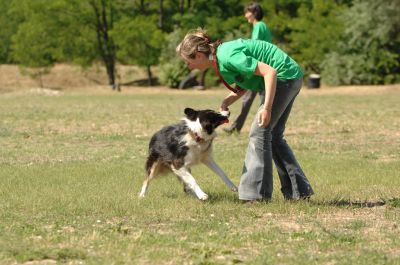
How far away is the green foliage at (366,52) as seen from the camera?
4416 centimetres

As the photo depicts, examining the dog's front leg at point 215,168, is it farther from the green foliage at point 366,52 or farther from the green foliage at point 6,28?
the green foliage at point 6,28

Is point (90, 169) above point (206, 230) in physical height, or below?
below

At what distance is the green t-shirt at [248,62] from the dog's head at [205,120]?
535 mm

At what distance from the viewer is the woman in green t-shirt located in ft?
24.6

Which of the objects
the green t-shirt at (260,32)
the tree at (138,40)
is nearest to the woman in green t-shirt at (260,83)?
the green t-shirt at (260,32)

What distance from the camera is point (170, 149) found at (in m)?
8.78

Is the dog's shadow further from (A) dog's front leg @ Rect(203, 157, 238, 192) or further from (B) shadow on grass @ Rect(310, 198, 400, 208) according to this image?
(A) dog's front leg @ Rect(203, 157, 238, 192)

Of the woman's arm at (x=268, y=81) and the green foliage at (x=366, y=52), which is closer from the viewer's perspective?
the woman's arm at (x=268, y=81)

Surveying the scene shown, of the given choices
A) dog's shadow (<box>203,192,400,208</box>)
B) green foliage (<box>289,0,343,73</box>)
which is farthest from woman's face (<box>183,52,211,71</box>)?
green foliage (<box>289,0,343,73</box>)

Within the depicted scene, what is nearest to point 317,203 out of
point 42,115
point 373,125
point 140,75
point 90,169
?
point 90,169

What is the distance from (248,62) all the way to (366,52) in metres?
40.3

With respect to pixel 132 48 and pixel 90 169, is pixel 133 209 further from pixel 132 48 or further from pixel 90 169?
pixel 132 48

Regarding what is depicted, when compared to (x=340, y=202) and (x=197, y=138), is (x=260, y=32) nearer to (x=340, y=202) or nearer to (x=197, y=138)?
(x=197, y=138)

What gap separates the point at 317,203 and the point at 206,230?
1.97 metres
